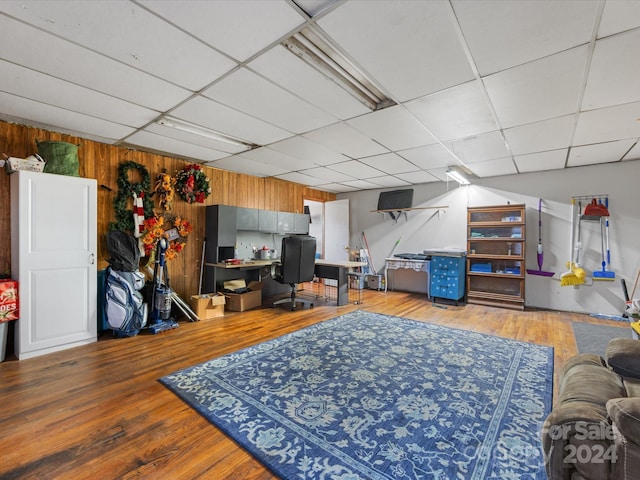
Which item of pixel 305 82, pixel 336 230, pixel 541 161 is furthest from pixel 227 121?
pixel 336 230

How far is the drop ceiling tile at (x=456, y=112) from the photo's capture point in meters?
2.56

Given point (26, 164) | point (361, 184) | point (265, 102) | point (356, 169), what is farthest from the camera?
point (361, 184)

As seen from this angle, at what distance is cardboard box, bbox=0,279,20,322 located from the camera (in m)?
2.84

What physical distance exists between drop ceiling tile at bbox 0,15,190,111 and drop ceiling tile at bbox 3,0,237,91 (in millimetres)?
96

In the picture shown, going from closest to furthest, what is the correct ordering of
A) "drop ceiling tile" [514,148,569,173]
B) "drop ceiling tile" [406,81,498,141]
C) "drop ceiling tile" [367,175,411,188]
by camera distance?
"drop ceiling tile" [406,81,498,141] < "drop ceiling tile" [514,148,569,173] < "drop ceiling tile" [367,175,411,188]

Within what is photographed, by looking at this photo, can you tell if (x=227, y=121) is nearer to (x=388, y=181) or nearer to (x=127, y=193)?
(x=127, y=193)

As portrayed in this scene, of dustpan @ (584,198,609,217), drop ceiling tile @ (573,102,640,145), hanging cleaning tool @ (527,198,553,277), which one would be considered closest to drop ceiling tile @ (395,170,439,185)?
hanging cleaning tool @ (527,198,553,277)

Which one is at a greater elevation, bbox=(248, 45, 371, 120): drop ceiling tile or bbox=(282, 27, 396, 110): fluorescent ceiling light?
bbox=(282, 27, 396, 110): fluorescent ceiling light

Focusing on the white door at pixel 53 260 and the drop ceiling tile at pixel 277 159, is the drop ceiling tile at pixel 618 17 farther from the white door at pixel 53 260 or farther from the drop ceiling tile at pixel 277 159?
the white door at pixel 53 260

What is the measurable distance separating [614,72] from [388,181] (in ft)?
14.1

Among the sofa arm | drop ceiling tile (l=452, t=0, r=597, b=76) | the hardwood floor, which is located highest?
drop ceiling tile (l=452, t=0, r=597, b=76)

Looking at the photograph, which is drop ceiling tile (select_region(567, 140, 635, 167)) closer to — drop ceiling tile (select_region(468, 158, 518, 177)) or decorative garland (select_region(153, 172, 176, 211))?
drop ceiling tile (select_region(468, 158, 518, 177))

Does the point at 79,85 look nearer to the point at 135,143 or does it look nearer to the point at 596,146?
the point at 135,143

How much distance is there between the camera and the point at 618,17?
166 cm
